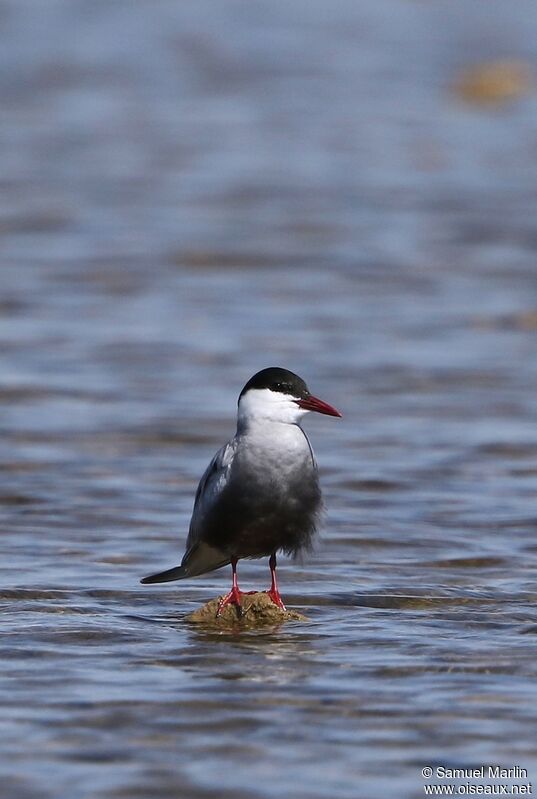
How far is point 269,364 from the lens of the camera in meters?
15.3

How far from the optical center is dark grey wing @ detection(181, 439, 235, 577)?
8555 mm

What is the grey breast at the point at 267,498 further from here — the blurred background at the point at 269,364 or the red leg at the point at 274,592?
the blurred background at the point at 269,364

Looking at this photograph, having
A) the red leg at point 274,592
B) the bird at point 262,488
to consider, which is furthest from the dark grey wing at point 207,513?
the red leg at point 274,592

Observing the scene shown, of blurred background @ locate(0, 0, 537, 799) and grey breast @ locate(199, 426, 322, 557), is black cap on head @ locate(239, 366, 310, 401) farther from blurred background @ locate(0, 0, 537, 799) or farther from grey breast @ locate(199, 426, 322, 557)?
blurred background @ locate(0, 0, 537, 799)

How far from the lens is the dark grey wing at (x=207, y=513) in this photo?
855 centimetres

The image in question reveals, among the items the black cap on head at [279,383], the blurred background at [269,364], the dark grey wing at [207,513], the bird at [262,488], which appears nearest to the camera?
the blurred background at [269,364]

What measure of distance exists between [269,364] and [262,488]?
273 inches

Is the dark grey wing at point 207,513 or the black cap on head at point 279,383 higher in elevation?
the black cap on head at point 279,383

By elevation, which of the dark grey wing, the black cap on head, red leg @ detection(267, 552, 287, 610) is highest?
the black cap on head

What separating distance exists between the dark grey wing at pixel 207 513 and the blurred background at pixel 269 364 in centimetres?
28

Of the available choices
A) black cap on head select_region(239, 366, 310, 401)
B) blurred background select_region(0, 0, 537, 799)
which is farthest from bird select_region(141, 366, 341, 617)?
blurred background select_region(0, 0, 537, 799)

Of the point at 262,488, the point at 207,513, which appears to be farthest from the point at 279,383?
the point at 207,513

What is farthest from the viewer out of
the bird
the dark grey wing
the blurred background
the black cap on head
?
the black cap on head

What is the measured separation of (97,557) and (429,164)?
16.3m
